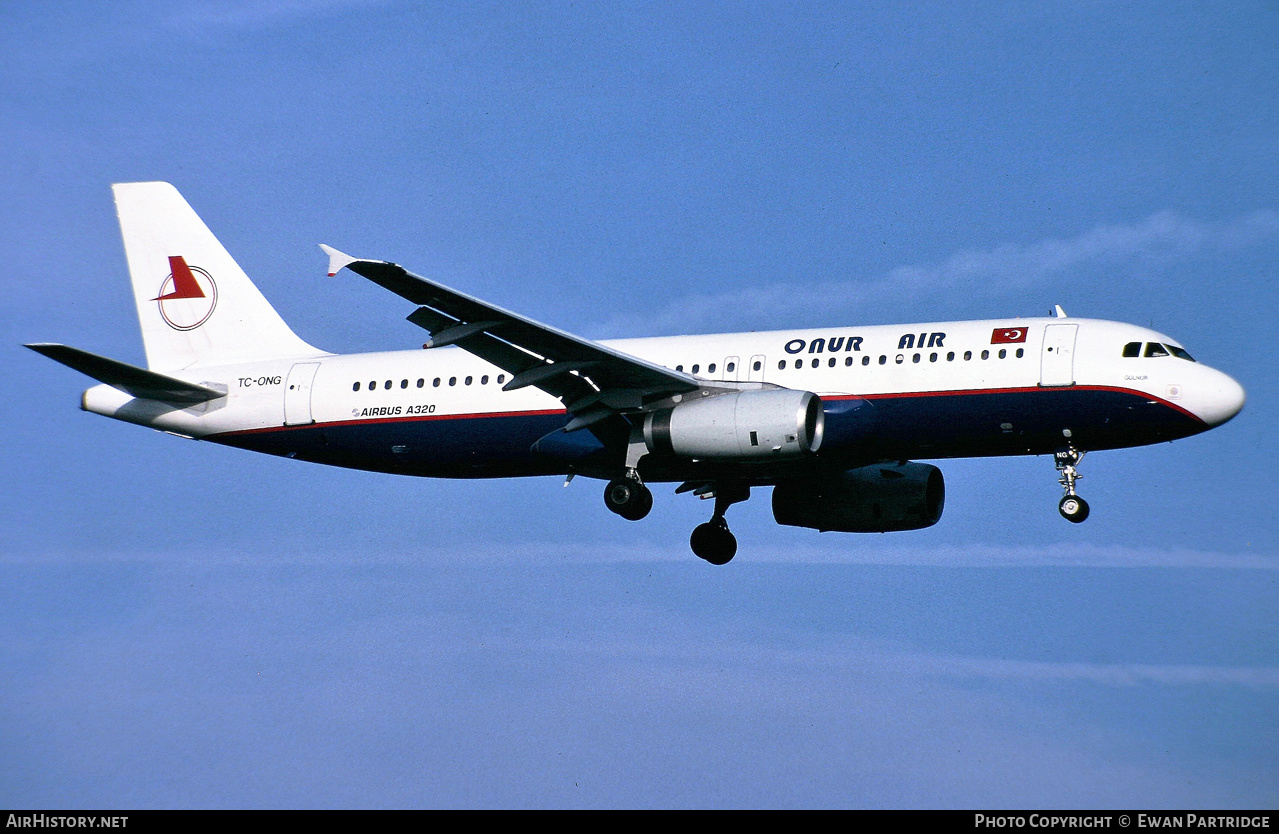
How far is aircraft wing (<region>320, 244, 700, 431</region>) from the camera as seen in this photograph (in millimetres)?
28562

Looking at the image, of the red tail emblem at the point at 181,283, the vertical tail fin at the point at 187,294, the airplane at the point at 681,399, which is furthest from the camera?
the red tail emblem at the point at 181,283

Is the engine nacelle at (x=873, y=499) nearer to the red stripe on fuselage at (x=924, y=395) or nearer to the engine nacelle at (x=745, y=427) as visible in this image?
the red stripe on fuselage at (x=924, y=395)

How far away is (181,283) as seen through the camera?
39.0 m

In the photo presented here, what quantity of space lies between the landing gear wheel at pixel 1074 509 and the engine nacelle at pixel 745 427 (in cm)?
539

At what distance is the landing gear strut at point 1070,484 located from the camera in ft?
102

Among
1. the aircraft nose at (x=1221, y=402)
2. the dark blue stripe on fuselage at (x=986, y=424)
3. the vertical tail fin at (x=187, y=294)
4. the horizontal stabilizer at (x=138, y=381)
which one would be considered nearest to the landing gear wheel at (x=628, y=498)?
the dark blue stripe on fuselage at (x=986, y=424)

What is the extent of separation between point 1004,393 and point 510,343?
10055 mm

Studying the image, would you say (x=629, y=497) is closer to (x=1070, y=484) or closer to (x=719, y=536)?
(x=719, y=536)

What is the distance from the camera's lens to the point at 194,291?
38812 millimetres

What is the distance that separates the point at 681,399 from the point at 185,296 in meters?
14.5

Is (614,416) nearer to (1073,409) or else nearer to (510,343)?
(510,343)

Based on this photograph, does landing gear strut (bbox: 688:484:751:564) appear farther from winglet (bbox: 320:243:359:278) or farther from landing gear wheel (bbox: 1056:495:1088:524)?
winglet (bbox: 320:243:359:278)

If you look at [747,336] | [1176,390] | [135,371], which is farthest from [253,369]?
[1176,390]
